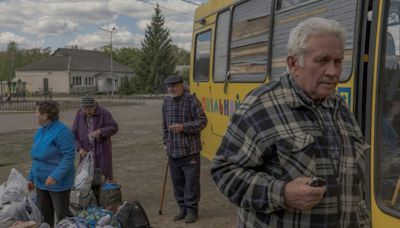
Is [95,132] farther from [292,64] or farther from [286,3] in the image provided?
[292,64]

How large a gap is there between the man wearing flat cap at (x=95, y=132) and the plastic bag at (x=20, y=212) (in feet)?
4.06

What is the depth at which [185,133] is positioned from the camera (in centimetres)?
571

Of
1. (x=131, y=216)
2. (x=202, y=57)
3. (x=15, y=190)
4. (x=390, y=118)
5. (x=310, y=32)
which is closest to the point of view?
(x=310, y=32)

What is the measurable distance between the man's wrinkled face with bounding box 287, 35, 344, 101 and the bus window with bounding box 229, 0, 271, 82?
10.7 ft

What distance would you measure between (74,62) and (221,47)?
66.1 meters

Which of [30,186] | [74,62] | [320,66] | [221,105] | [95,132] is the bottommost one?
[30,186]

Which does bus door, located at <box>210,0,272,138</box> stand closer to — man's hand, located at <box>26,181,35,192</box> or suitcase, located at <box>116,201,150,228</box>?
suitcase, located at <box>116,201,150,228</box>

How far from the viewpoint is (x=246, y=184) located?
1922mm

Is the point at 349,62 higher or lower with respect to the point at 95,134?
higher

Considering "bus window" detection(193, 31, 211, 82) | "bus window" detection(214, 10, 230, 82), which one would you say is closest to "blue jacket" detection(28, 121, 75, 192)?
"bus window" detection(214, 10, 230, 82)

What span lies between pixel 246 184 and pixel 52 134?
10.6 feet

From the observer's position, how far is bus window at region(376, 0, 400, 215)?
317 centimetres

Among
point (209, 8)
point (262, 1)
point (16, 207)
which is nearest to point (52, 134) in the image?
point (16, 207)

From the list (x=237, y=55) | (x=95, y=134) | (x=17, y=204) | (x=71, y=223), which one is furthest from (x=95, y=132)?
(x=237, y=55)
